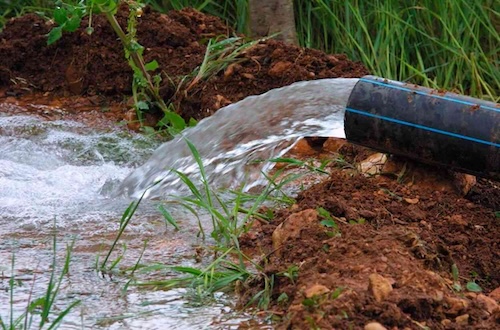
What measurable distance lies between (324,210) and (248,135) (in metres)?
1.23

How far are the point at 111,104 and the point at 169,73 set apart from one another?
373mm

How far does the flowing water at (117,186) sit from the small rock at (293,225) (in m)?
0.27

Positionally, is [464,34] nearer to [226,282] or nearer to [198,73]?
[198,73]

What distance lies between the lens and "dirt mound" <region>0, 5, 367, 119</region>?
5340 mm

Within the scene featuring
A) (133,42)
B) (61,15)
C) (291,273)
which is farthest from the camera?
(133,42)

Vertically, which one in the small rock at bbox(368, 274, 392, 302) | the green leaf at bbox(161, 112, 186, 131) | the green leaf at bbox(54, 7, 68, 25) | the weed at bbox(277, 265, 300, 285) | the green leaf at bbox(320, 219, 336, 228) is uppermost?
the green leaf at bbox(54, 7, 68, 25)

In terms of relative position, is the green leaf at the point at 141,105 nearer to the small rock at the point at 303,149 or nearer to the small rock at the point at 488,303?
the small rock at the point at 303,149

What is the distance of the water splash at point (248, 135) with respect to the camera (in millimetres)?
4199

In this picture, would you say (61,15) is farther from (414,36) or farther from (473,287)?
(473,287)

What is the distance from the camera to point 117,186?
4320 mm

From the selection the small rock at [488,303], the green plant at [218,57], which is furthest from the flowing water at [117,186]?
the small rock at [488,303]

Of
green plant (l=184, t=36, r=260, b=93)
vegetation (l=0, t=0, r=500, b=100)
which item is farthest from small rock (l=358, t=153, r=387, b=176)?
vegetation (l=0, t=0, r=500, b=100)

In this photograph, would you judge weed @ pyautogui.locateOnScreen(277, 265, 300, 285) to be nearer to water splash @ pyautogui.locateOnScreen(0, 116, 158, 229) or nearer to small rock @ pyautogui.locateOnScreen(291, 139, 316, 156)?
water splash @ pyautogui.locateOnScreen(0, 116, 158, 229)

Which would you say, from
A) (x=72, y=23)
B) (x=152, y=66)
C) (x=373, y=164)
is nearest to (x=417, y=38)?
(x=152, y=66)
